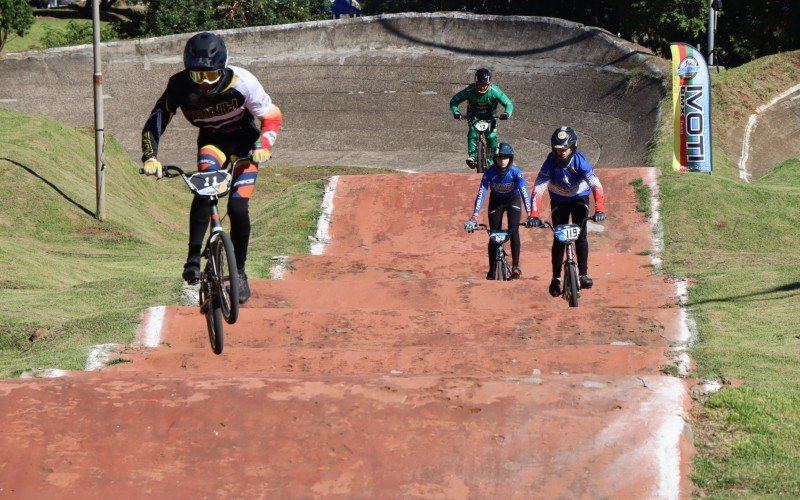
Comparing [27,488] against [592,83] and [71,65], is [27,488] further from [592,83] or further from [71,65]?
[71,65]

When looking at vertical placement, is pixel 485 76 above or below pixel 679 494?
above

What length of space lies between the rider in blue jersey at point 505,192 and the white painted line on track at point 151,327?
426 centimetres

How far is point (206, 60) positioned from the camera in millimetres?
10555

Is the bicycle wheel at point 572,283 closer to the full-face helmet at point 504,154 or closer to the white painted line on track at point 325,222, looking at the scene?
the full-face helmet at point 504,154

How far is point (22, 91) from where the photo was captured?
135 ft

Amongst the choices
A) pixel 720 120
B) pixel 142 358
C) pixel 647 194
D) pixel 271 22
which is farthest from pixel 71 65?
pixel 142 358

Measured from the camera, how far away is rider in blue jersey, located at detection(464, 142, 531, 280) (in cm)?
1559

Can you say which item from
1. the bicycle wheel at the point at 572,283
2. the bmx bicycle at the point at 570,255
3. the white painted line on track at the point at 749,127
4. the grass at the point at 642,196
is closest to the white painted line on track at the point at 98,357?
the bmx bicycle at the point at 570,255

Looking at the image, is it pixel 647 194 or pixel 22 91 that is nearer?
pixel 647 194

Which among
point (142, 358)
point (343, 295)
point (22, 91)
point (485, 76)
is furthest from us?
point (22, 91)

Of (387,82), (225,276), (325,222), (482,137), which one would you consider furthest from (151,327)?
(387,82)

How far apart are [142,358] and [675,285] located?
7310mm

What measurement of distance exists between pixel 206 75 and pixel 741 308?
702cm

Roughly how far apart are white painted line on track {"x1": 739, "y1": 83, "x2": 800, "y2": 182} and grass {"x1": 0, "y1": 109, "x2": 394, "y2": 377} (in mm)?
11657
